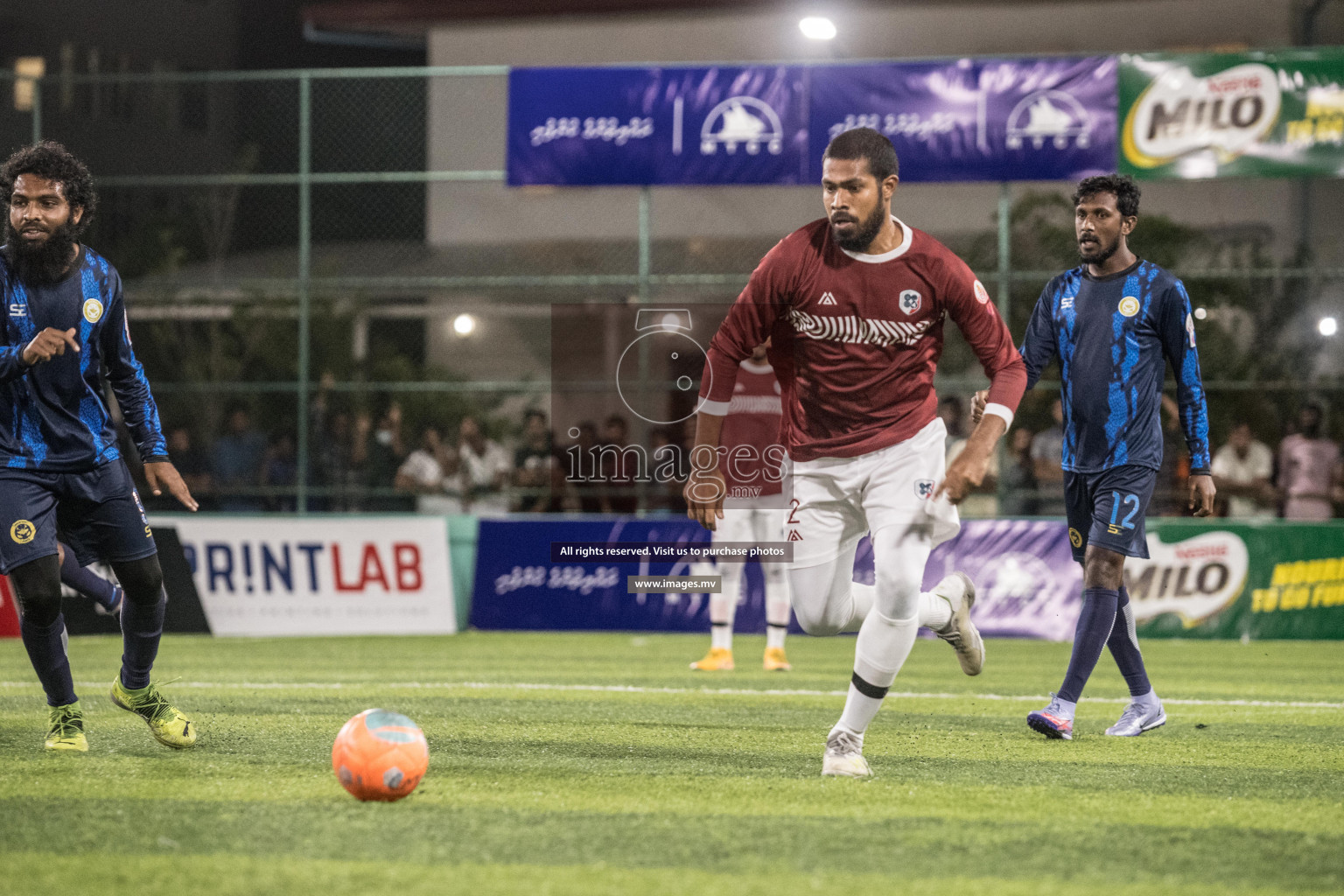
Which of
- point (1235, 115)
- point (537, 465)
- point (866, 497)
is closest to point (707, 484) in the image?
point (866, 497)

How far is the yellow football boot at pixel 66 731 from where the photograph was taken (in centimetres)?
617

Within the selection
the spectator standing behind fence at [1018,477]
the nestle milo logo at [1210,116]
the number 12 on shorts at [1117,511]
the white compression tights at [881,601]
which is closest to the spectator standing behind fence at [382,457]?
the spectator standing behind fence at [1018,477]

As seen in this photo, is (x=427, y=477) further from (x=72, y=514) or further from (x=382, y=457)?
(x=72, y=514)

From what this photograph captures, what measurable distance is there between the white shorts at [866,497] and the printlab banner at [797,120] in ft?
31.4

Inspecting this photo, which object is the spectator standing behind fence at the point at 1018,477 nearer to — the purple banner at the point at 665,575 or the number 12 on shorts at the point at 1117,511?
the purple banner at the point at 665,575

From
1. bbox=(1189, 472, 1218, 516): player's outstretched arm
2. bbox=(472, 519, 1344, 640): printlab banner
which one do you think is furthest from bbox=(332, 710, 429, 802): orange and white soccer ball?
bbox=(472, 519, 1344, 640): printlab banner

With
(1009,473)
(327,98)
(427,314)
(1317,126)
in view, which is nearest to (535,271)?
(427,314)

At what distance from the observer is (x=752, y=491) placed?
35.0 feet

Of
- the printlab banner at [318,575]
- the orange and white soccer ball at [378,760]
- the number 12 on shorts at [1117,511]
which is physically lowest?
the printlab banner at [318,575]

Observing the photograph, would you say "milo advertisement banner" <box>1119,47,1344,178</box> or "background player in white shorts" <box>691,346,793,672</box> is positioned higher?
"milo advertisement banner" <box>1119,47,1344,178</box>

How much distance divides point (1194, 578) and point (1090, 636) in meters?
7.73

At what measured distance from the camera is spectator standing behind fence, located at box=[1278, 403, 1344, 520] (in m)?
15.1

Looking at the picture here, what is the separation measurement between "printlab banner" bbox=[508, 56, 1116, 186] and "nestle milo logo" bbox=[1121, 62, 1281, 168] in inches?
15.2

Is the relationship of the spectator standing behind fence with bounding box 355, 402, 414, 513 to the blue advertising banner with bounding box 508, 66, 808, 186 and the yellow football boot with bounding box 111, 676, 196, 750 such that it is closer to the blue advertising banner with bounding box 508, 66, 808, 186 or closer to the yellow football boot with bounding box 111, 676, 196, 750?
the blue advertising banner with bounding box 508, 66, 808, 186
